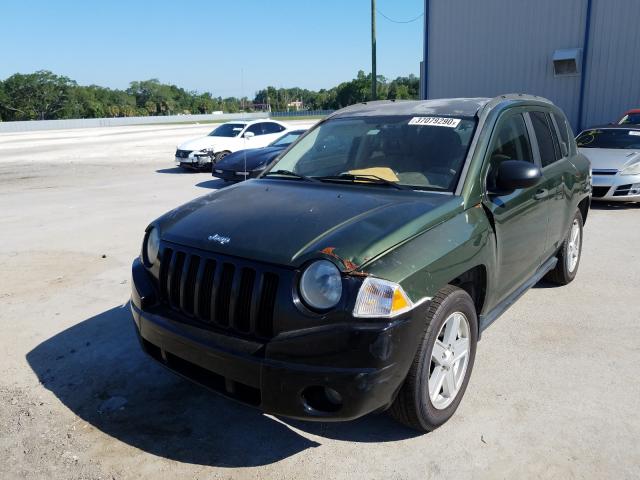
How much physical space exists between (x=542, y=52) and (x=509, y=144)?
55.9 feet

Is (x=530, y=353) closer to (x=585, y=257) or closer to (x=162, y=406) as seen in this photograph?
(x=162, y=406)

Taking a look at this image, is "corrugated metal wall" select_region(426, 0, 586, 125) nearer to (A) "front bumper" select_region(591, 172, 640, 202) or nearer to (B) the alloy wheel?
(A) "front bumper" select_region(591, 172, 640, 202)

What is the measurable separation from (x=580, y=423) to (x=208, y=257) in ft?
7.53

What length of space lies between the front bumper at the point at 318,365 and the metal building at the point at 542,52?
59.8 feet

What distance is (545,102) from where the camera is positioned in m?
4.82

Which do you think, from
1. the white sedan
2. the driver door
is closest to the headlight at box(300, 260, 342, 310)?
the driver door

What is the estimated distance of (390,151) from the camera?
12.7ft

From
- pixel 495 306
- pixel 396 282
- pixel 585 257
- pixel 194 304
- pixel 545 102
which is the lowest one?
pixel 585 257

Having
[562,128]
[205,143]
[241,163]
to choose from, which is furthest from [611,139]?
[205,143]

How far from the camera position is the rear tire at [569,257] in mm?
5141

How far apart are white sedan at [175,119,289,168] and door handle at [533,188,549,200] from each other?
11295 mm

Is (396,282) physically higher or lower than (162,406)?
higher

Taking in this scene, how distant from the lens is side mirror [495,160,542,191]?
331 centimetres

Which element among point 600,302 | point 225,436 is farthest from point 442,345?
point 600,302
